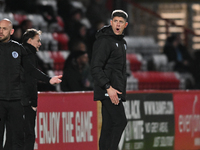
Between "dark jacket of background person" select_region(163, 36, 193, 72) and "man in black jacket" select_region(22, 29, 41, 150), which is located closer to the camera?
"man in black jacket" select_region(22, 29, 41, 150)

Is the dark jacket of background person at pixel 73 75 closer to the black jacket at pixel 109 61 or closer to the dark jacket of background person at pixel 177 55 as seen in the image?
the black jacket at pixel 109 61

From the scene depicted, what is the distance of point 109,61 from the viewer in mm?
5938

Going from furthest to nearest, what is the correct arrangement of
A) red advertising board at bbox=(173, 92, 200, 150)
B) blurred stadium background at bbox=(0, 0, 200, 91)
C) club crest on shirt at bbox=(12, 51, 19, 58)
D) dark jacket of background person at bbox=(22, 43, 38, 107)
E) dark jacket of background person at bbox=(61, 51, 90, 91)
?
blurred stadium background at bbox=(0, 0, 200, 91) < dark jacket of background person at bbox=(61, 51, 90, 91) < red advertising board at bbox=(173, 92, 200, 150) < dark jacket of background person at bbox=(22, 43, 38, 107) < club crest on shirt at bbox=(12, 51, 19, 58)

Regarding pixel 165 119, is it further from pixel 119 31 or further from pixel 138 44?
pixel 138 44

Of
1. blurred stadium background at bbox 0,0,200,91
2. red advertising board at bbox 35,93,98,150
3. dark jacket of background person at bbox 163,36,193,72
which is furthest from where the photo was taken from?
dark jacket of background person at bbox 163,36,193,72

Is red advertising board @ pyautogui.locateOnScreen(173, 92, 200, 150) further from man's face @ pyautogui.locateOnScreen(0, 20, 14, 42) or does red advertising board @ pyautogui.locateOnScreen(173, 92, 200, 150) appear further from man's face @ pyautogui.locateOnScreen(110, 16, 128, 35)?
man's face @ pyautogui.locateOnScreen(0, 20, 14, 42)

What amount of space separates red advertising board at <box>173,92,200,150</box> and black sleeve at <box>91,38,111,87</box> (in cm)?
340

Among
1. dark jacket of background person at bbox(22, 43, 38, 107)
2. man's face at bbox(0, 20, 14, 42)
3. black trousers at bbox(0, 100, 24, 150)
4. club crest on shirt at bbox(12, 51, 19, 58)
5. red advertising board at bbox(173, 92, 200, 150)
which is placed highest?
man's face at bbox(0, 20, 14, 42)

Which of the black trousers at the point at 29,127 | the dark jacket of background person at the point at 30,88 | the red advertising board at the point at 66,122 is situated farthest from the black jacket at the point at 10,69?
the red advertising board at the point at 66,122

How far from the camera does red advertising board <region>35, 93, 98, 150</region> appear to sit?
7.79 m

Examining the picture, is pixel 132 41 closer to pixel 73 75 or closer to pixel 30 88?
pixel 73 75

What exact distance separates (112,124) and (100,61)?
798mm

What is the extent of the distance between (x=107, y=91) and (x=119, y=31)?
2.53 ft

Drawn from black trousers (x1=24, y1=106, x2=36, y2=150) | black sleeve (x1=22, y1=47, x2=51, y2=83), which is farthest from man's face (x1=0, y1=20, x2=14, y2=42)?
black trousers (x1=24, y1=106, x2=36, y2=150)
